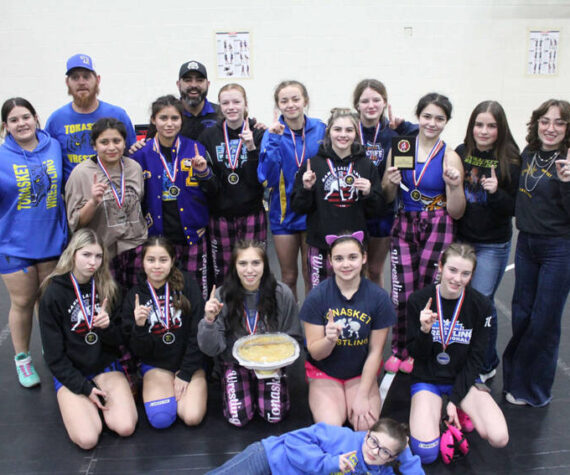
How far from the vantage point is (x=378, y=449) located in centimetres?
207

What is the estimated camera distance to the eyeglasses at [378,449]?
2068 mm

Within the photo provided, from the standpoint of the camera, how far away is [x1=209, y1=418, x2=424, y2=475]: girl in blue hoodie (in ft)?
6.82

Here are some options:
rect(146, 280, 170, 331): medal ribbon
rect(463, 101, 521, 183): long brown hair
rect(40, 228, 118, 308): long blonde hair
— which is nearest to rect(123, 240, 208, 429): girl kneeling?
rect(146, 280, 170, 331): medal ribbon

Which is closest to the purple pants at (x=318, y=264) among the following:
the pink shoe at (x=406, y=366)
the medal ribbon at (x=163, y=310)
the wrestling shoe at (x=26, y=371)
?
the pink shoe at (x=406, y=366)

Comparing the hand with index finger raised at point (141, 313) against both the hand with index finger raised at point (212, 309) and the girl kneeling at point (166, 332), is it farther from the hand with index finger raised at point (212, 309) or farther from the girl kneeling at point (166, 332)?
the hand with index finger raised at point (212, 309)

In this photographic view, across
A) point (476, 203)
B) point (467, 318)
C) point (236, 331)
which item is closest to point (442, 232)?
point (476, 203)

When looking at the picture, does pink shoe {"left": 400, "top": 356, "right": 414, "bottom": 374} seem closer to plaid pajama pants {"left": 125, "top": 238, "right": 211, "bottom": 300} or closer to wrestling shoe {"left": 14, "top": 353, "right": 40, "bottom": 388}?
plaid pajama pants {"left": 125, "top": 238, "right": 211, "bottom": 300}

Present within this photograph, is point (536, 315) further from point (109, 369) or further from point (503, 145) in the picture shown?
point (109, 369)

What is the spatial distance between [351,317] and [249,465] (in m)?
0.97

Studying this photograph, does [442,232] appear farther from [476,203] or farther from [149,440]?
[149,440]

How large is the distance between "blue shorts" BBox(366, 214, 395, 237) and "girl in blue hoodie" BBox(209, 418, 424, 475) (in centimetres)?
154

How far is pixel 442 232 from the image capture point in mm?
3016

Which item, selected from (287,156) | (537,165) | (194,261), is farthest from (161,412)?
(537,165)

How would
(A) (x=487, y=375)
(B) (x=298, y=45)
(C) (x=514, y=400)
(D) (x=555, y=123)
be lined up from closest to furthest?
(D) (x=555, y=123) → (C) (x=514, y=400) → (A) (x=487, y=375) → (B) (x=298, y=45)
